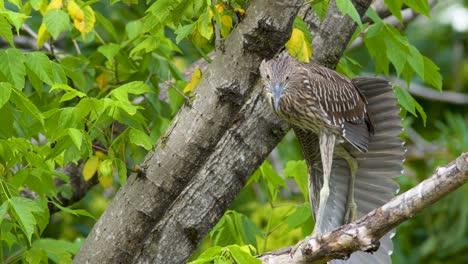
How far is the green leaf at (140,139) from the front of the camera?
13.1 ft

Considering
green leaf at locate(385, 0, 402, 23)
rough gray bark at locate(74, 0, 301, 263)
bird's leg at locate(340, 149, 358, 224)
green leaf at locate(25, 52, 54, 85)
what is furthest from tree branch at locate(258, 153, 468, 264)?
green leaf at locate(385, 0, 402, 23)

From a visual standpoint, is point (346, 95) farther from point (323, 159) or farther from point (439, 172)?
point (439, 172)

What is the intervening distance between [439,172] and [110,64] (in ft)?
7.57

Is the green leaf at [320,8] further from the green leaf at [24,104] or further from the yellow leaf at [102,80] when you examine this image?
the yellow leaf at [102,80]

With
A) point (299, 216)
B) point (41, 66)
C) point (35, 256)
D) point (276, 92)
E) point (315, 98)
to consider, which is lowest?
point (299, 216)

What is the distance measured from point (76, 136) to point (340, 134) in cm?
112

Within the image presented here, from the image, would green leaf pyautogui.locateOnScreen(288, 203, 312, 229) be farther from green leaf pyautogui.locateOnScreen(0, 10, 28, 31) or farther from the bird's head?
green leaf pyautogui.locateOnScreen(0, 10, 28, 31)

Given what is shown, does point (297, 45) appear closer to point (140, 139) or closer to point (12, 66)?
point (140, 139)

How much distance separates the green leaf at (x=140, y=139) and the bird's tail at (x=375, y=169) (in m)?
0.90

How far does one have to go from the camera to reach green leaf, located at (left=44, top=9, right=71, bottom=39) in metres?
4.21

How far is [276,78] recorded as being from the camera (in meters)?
4.09

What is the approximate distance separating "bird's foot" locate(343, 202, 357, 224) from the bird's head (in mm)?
765

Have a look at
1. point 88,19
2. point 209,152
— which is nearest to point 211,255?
point 209,152

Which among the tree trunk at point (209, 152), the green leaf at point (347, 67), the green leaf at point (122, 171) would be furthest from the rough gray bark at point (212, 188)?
the green leaf at point (347, 67)
